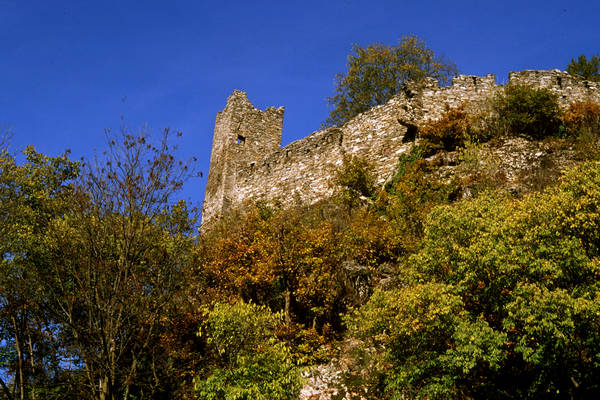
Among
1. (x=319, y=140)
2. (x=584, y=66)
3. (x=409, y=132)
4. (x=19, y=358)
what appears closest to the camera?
(x=19, y=358)

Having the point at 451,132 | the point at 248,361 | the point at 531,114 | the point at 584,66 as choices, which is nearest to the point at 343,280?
the point at 248,361

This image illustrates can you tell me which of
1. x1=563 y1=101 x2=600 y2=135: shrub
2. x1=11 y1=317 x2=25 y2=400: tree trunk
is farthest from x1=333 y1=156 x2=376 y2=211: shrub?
x1=11 y1=317 x2=25 y2=400: tree trunk

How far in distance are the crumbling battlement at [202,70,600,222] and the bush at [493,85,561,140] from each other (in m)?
1.23

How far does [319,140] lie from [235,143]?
5.38 m

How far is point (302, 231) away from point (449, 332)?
22.3 ft

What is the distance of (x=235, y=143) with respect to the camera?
27.8 meters

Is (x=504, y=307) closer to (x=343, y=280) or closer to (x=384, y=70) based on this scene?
(x=343, y=280)

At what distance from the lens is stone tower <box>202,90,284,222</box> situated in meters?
26.9

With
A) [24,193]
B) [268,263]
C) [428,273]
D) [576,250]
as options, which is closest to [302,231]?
[268,263]

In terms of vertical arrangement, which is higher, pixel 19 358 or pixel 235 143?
pixel 235 143

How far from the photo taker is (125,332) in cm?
1305

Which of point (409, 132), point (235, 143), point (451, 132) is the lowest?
point (451, 132)

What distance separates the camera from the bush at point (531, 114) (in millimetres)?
19406

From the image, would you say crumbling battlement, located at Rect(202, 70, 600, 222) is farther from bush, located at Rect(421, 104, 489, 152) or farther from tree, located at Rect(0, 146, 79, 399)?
tree, located at Rect(0, 146, 79, 399)
